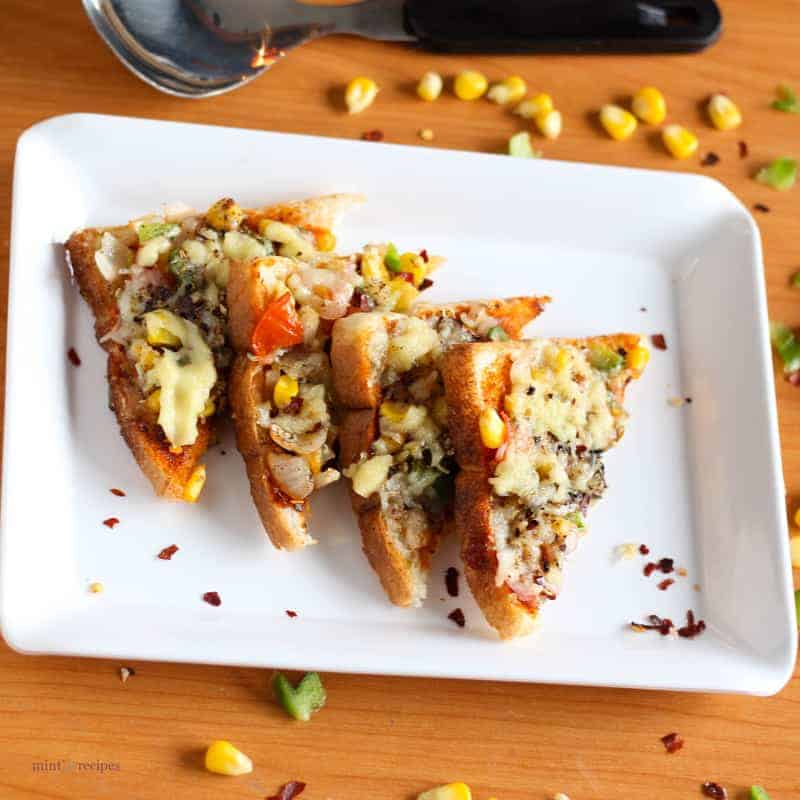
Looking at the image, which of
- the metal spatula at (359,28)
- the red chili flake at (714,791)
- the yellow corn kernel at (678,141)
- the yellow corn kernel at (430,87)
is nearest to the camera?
the red chili flake at (714,791)

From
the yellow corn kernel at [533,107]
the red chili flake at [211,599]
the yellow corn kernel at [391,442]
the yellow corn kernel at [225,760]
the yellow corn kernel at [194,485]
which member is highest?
the yellow corn kernel at [533,107]

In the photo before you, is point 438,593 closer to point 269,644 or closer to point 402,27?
point 269,644

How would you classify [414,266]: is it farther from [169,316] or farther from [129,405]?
[129,405]

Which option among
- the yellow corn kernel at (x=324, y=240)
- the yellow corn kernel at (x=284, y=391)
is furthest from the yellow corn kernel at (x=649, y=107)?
the yellow corn kernel at (x=284, y=391)

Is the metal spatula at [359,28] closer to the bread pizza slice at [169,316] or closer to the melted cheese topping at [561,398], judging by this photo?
the bread pizza slice at [169,316]

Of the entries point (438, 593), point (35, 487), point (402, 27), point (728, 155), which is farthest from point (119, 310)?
point (728, 155)

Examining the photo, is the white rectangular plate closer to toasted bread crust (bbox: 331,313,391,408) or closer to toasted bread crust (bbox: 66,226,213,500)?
toasted bread crust (bbox: 66,226,213,500)
